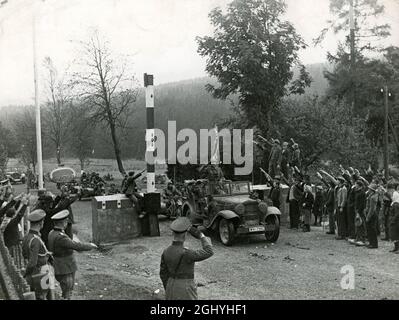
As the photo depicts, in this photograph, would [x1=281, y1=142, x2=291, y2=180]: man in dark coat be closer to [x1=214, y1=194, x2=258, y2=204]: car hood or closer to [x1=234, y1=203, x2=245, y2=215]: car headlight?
[x1=214, y1=194, x2=258, y2=204]: car hood

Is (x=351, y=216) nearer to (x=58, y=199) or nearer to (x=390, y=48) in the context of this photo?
(x=58, y=199)

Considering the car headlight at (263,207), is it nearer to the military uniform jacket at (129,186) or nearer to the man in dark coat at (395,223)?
the man in dark coat at (395,223)

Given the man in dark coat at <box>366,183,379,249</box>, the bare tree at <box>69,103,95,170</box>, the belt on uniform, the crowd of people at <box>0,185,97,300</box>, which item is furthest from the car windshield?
the bare tree at <box>69,103,95,170</box>

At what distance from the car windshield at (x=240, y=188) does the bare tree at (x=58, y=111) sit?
17.5m

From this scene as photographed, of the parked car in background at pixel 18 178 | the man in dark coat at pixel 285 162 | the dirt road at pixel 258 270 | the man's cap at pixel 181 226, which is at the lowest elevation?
the dirt road at pixel 258 270

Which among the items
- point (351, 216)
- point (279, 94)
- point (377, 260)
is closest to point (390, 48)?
point (279, 94)

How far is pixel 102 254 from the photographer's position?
473 inches

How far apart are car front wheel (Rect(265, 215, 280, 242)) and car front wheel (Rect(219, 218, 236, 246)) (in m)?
0.97

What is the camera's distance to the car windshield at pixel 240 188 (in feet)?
44.3

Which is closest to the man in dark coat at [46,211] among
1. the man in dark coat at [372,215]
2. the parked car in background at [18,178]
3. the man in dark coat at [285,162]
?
the man in dark coat at [372,215]

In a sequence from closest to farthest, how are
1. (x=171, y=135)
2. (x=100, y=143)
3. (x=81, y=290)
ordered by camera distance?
(x=81, y=290) → (x=171, y=135) → (x=100, y=143)

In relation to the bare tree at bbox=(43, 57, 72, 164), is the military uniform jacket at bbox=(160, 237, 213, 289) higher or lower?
lower

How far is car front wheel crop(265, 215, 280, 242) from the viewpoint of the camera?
500 inches

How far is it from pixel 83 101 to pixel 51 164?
1072 cm
